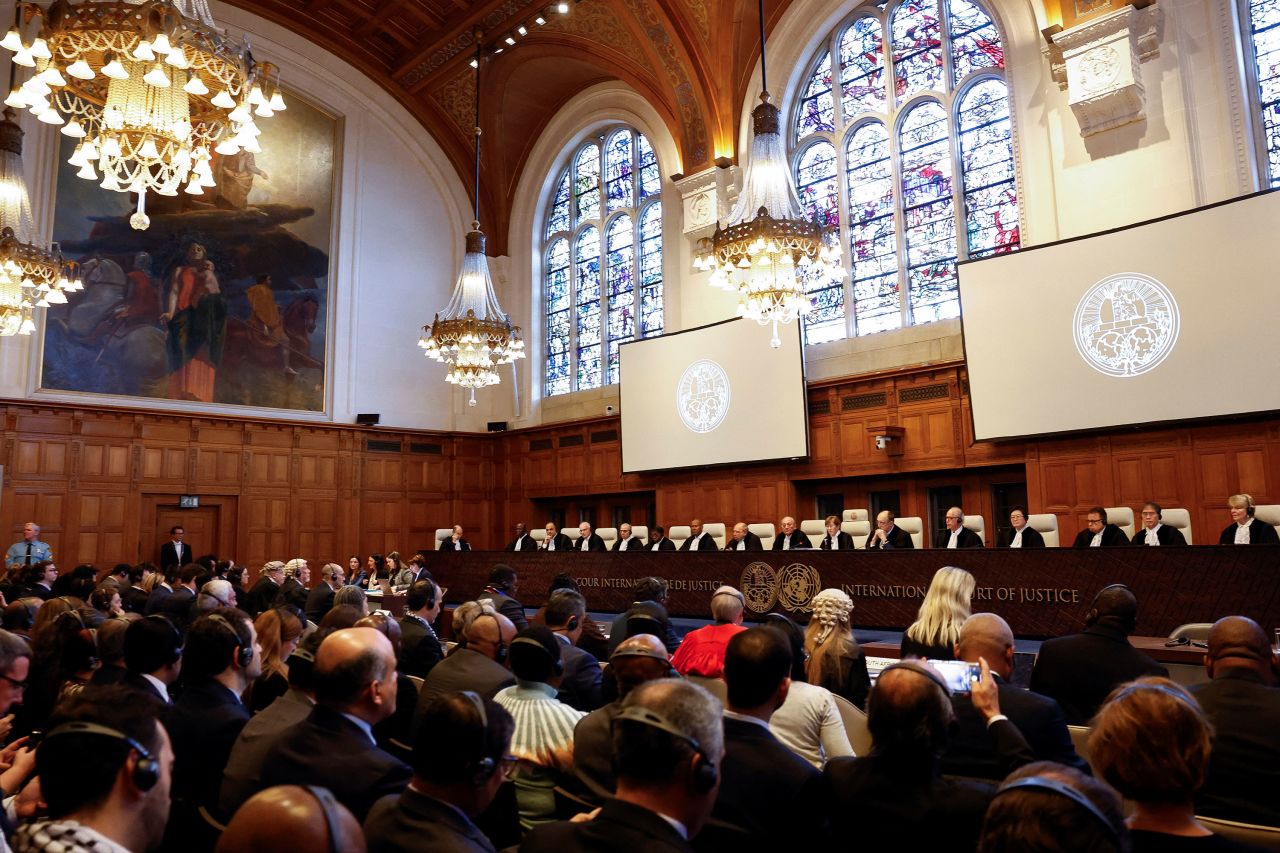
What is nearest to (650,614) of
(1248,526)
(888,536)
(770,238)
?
(770,238)

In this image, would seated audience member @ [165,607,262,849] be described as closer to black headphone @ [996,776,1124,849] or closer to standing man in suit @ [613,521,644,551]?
black headphone @ [996,776,1124,849]

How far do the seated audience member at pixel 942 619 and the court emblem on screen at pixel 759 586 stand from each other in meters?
4.99

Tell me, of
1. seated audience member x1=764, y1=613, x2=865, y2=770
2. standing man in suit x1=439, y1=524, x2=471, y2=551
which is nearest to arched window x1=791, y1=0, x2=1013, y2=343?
standing man in suit x1=439, y1=524, x2=471, y2=551

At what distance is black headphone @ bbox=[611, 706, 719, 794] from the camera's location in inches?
60.7

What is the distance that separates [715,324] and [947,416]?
3895 mm

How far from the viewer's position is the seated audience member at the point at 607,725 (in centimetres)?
244

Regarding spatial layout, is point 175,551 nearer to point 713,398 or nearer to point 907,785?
point 713,398

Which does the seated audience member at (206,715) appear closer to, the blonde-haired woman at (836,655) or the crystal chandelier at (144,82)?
the blonde-haired woman at (836,655)

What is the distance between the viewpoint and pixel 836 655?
3.62 m

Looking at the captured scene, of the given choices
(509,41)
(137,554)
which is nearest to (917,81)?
(509,41)

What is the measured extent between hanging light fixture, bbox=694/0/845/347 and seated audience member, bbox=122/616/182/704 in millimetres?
6643

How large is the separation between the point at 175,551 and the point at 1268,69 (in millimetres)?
15868

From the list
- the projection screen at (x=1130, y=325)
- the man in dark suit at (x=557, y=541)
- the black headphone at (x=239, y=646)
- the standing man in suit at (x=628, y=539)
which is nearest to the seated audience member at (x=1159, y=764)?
the black headphone at (x=239, y=646)

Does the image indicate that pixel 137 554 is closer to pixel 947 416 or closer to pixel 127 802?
pixel 947 416
